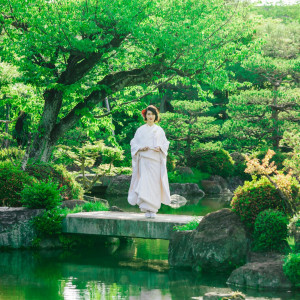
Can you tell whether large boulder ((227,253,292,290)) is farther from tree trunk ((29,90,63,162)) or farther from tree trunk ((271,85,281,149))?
tree trunk ((271,85,281,149))

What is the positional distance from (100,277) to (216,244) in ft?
5.17

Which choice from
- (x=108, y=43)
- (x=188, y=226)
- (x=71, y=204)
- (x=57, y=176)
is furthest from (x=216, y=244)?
(x=108, y=43)

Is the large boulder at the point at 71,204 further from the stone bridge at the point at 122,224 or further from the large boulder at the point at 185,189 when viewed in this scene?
the large boulder at the point at 185,189

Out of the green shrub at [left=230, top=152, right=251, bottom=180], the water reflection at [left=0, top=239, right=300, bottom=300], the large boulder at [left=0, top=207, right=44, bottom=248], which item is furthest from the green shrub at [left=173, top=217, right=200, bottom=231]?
the green shrub at [left=230, top=152, right=251, bottom=180]

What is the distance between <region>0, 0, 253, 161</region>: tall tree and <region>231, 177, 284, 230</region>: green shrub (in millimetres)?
4635

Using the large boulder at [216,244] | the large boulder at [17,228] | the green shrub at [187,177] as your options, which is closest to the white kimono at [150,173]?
the large boulder at [216,244]

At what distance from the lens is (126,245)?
9.17 meters

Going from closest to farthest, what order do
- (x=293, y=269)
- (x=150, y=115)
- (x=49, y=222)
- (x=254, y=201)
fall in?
(x=293, y=269) < (x=254, y=201) < (x=150, y=115) < (x=49, y=222)

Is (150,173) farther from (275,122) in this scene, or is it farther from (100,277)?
(275,122)

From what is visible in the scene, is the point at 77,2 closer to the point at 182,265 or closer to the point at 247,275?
the point at 182,265

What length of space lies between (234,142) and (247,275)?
18117 millimetres

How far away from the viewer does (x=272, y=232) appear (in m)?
6.66

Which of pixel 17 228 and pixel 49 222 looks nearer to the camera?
pixel 49 222

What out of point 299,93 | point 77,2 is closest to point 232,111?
point 299,93
